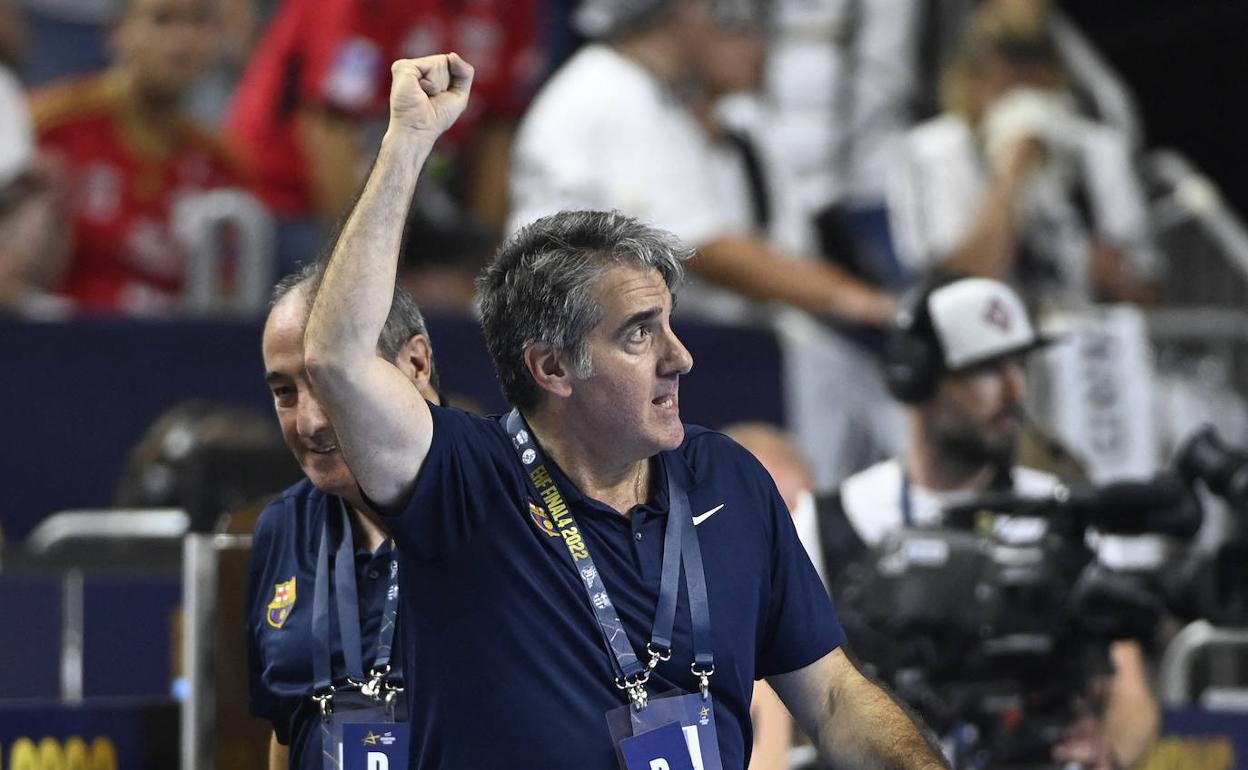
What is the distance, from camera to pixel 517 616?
3.11 meters

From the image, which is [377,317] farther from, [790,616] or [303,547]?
[303,547]

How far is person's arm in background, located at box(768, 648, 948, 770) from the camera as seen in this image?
129 inches

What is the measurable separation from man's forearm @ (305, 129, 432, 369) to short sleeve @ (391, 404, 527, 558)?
215 mm

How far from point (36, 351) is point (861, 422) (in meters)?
2.74

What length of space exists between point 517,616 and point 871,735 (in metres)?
0.64

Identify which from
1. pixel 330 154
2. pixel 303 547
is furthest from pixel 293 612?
pixel 330 154

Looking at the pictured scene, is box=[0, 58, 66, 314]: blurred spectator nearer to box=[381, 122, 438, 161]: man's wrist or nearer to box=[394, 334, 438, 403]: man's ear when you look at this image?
box=[394, 334, 438, 403]: man's ear

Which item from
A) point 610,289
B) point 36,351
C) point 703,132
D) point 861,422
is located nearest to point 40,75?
point 36,351

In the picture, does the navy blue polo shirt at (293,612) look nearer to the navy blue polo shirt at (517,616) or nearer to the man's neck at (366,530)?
the man's neck at (366,530)

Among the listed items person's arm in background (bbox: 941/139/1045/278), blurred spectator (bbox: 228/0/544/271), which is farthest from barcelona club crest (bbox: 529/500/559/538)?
person's arm in background (bbox: 941/139/1045/278)

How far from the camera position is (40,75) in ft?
28.0

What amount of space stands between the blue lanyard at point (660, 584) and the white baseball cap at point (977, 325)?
2.43 metres

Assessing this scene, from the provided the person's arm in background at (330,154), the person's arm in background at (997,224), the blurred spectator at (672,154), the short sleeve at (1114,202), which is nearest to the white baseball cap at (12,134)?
the person's arm in background at (330,154)

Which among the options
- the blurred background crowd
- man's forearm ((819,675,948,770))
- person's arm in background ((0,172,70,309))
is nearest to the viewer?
man's forearm ((819,675,948,770))
